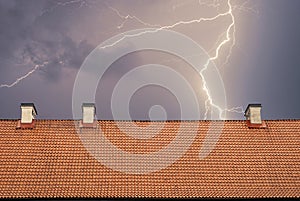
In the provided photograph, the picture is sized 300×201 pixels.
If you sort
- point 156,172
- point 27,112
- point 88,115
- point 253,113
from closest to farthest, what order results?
point 156,172, point 27,112, point 88,115, point 253,113

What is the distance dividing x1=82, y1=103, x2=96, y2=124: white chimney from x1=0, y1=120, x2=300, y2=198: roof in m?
0.50

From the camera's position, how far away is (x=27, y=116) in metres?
28.1

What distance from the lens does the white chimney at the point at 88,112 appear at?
2833cm

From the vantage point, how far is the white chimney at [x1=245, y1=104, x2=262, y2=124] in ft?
93.4

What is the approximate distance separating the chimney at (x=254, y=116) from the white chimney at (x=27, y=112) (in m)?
11.4

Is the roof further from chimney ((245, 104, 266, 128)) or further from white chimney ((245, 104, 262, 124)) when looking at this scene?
white chimney ((245, 104, 262, 124))

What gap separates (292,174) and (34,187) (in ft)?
37.6

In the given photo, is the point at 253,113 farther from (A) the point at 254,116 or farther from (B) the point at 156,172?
(B) the point at 156,172

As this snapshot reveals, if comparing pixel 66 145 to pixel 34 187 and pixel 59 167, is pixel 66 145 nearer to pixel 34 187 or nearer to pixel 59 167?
pixel 59 167

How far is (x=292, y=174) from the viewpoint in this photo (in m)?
24.6

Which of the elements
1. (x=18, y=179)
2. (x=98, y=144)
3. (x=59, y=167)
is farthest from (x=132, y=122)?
(x=18, y=179)

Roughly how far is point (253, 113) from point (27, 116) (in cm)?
1179

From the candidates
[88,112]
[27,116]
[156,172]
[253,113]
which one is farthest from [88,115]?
[253,113]

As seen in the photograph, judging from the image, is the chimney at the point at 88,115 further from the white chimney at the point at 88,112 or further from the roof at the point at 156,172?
the roof at the point at 156,172
